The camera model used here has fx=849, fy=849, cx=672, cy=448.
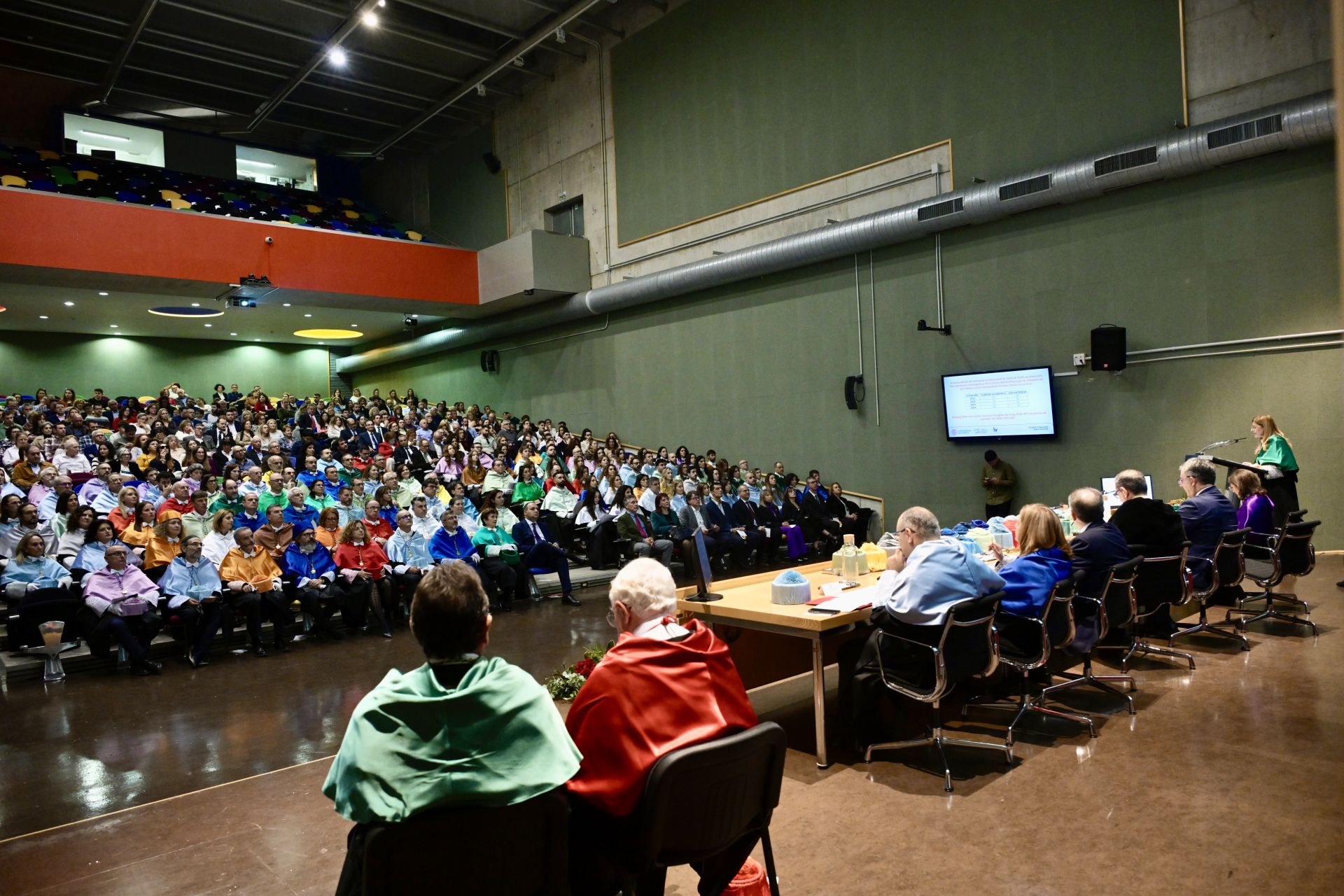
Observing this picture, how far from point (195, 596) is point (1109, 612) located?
605 centimetres

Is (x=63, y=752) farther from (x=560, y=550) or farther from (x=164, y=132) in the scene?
(x=164, y=132)

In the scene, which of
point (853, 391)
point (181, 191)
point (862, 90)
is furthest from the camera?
point (181, 191)

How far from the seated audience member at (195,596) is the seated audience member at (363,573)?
3.10ft

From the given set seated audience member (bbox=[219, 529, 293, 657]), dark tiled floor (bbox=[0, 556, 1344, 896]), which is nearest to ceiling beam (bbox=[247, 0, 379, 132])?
seated audience member (bbox=[219, 529, 293, 657])

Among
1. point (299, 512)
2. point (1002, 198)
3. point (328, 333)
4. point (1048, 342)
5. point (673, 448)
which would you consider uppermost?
point (328, 333)

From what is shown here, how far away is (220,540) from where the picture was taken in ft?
22.1

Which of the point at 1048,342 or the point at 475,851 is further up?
the point at 1048,342

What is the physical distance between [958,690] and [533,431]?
984 centimetres

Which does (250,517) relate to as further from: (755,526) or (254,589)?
(755,526)

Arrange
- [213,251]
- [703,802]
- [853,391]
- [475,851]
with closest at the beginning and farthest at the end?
[475,851], [703,802], [853,391], [213,251]

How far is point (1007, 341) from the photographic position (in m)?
10.1

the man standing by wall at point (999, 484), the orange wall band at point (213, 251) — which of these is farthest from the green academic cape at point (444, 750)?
the orange wall band at point (213, 251)

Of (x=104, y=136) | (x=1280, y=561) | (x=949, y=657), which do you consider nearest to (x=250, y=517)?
(x=949, y=657)

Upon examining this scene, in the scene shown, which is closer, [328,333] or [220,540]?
[220,540]
